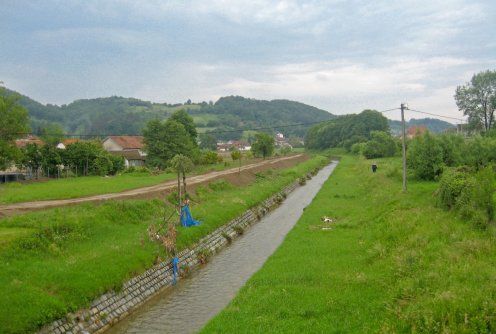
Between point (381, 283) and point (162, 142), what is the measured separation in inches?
2474

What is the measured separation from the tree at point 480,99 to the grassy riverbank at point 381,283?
69.7 metres

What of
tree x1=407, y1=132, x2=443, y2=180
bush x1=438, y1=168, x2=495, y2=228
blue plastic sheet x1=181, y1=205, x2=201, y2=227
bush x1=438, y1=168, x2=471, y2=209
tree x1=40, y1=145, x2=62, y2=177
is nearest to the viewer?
bush x1=438, y1=168, x2=495, y2=228

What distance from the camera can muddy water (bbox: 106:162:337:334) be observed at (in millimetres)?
17906

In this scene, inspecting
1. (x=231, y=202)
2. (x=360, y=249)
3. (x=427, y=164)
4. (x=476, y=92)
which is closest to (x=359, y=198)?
(x=427, y=164)

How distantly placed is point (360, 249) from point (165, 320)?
11.7 metres

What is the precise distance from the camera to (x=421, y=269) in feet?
57.7

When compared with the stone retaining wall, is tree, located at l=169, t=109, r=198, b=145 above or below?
above

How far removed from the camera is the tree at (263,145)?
109250mm

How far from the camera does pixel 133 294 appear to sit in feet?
66.4

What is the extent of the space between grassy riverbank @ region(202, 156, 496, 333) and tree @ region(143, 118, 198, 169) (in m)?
49.8

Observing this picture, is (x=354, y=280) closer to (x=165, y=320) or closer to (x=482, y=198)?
(x=165, y=320)

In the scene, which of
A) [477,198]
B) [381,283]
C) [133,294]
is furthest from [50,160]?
[381,283]

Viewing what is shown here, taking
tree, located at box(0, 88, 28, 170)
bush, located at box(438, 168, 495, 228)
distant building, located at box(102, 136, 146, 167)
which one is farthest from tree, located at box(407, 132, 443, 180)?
distant building, located at box(102, 136, 146, 167)

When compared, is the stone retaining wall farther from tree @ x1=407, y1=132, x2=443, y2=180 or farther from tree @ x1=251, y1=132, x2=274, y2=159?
tree @ x1=251, y1=132, x2=274, y2=159
